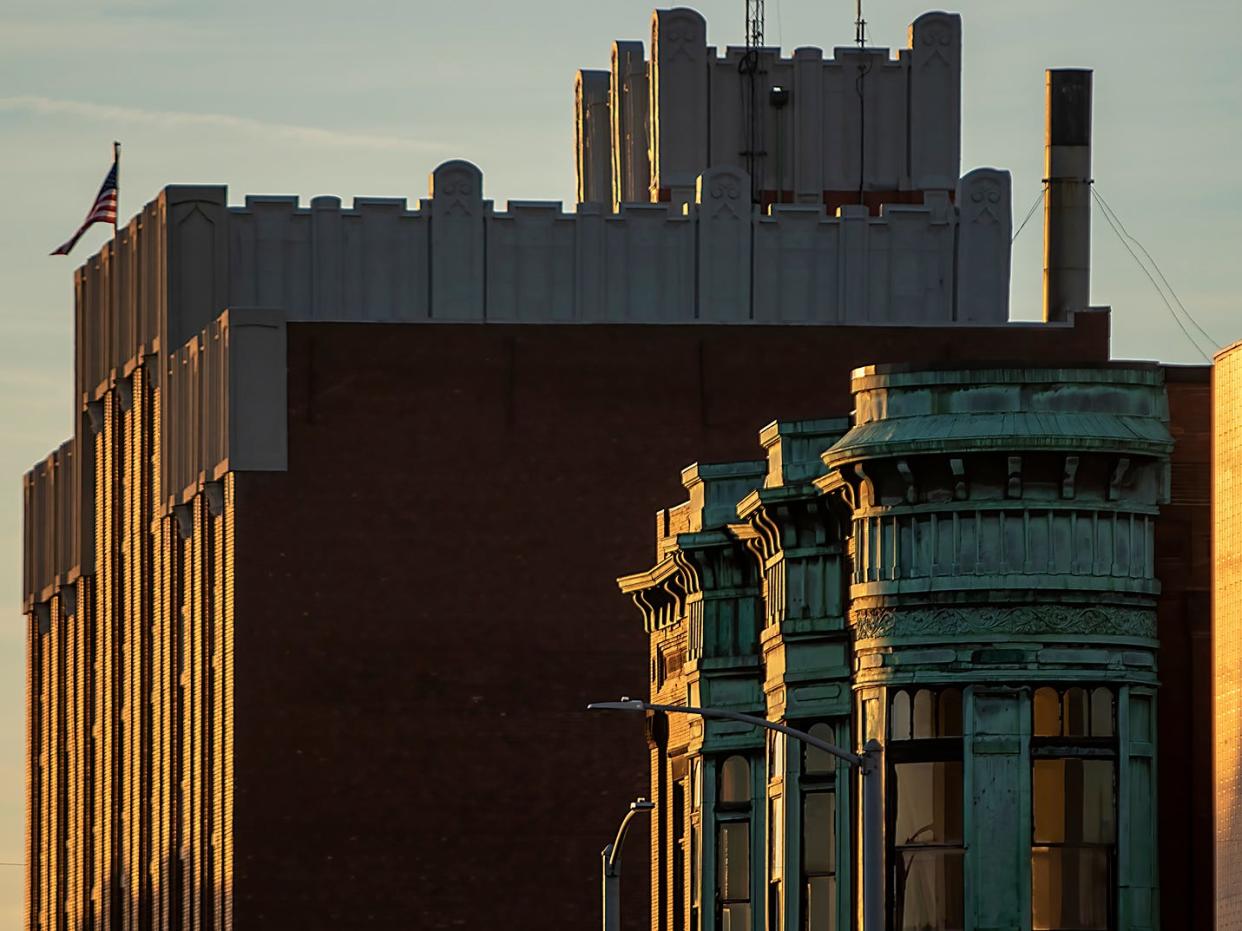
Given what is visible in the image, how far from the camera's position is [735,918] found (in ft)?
198

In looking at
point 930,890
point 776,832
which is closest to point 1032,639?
point 930,890

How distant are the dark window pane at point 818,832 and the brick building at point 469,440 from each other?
103ft

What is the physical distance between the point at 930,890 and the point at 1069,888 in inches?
66.4

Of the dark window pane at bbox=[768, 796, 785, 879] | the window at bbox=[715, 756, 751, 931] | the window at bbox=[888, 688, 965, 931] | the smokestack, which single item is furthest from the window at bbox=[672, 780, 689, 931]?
the smokestack

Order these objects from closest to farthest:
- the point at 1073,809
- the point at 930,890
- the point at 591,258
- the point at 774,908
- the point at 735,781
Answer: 1. the point at 1073,809
2. the point at 930,890
3. the point at 774,908
4. the point at 735,781
5. the point at 591,258

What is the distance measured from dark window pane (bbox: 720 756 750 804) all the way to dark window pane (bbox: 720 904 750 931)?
1586mm

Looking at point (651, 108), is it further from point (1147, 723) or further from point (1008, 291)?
point (1147, 723)

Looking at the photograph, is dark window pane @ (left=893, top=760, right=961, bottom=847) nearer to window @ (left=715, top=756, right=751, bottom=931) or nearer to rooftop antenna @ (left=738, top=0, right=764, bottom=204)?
A: window @ (left=715, top=756, right=751, bottom=931)

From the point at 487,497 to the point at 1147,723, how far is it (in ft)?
129

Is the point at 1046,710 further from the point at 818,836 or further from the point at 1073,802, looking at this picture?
the point at 818,836

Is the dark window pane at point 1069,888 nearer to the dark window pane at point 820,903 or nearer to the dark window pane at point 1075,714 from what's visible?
the dark window pane at point 1075,714

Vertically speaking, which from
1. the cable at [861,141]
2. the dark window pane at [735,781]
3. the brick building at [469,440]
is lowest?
the dark window pane at [735,781]

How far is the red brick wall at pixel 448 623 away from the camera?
8644cm

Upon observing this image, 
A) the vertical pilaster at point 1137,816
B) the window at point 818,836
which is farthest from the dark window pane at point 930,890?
the window at point 818,836
